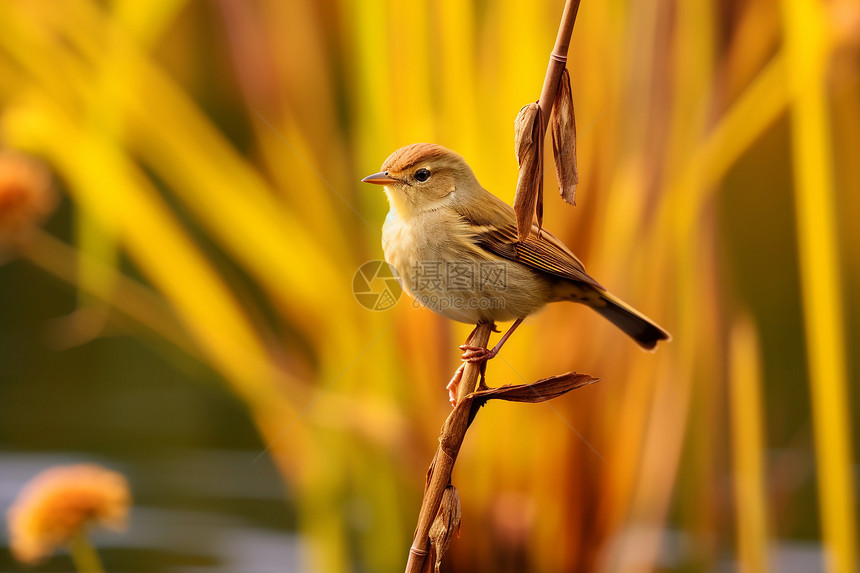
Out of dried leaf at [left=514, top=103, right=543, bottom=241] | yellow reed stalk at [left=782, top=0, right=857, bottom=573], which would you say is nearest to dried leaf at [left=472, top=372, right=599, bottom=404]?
dried leaf at [left=514, top=103, right=543, bottom=241]

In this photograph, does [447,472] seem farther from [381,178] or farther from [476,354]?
[381,178]

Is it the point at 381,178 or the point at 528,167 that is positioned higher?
the point at 381,178

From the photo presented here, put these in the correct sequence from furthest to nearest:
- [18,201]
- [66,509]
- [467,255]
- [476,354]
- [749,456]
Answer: [749,456] → [18,201] → [66,509] → [467,255] → [476,354]

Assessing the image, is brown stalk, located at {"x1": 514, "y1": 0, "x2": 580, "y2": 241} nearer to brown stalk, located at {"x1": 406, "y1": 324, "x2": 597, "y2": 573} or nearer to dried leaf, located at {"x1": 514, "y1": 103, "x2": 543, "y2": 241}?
dried leaf, located at {"x1": 514, "y1": 103, "x2": 543, "y2": 241}

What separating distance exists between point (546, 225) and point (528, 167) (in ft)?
3.30

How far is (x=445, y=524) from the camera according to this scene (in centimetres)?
49

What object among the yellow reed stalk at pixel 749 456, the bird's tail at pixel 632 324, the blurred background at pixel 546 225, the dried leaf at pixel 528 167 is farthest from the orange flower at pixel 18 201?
the yellow reed stalk at pixel 749 456

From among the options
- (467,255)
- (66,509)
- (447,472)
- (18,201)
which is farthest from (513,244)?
(18,201)

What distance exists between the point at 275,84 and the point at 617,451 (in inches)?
40.6

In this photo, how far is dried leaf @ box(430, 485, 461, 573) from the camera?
48 centimetres

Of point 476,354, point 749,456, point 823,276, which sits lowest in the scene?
point 476,354

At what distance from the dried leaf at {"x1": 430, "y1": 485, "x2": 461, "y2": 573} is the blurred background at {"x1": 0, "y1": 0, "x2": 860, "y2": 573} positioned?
2.55ft

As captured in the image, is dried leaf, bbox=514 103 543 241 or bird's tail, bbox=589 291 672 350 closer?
dried leaf, bbox=514 103 543 241

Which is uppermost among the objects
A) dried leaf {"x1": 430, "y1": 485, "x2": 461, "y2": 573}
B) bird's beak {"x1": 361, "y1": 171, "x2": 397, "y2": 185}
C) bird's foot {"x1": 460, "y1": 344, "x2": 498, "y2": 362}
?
bird's beak {"x1": 361, "y1": 171, "x2": 397, "y2": 185}
